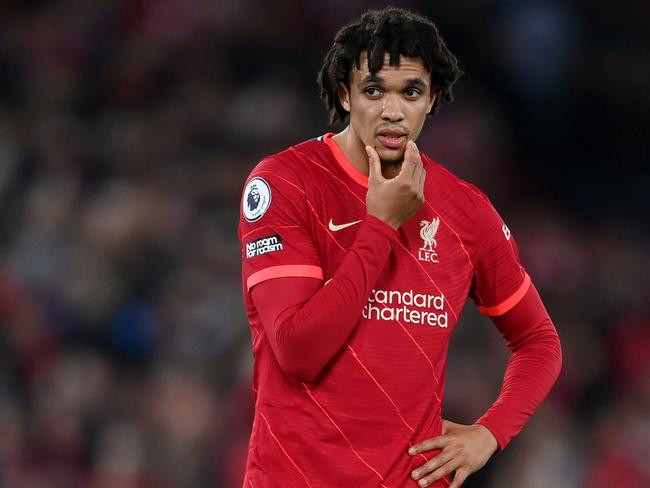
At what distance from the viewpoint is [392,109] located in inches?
105

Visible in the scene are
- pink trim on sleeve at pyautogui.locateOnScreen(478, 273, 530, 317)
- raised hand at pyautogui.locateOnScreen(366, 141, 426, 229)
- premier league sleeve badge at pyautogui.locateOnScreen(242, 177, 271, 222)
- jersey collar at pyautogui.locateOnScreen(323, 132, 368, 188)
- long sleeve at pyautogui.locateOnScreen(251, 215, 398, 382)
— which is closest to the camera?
long sleeve at pyautogui.locateOnScreen(251, 215, 398, 382)

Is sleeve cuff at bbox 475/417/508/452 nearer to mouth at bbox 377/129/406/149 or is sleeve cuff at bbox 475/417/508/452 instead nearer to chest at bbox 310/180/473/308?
chest at bbox 310/180/473/308

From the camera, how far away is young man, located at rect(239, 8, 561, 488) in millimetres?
2512

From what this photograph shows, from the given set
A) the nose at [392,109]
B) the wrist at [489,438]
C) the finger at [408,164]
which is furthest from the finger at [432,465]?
the nose at [392,109]

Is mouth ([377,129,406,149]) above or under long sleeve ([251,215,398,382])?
above

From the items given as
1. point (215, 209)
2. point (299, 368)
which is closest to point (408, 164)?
point (299, 368)

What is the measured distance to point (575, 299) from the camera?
241 inches

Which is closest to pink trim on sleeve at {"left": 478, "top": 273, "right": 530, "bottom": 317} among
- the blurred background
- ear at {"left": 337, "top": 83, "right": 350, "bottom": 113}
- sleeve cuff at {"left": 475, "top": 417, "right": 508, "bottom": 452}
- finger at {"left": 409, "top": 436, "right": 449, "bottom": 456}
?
sleeve cuff at {"left": 475, "top": 417, "right": 508, "bottom": 452}

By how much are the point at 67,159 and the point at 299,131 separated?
139 centimetres

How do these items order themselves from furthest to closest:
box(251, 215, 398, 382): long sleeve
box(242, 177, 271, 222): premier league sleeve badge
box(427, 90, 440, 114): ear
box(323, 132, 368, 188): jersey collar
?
box(427, 90, 440, 114): ear, box(323, 132, 368, 188): jersey collar, box(242, 177, 271, 222): premier league sleeve badge, box(251, 215, 398, 382): long sleeve

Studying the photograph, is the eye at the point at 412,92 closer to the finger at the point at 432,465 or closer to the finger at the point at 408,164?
the finger at the point at 408,164

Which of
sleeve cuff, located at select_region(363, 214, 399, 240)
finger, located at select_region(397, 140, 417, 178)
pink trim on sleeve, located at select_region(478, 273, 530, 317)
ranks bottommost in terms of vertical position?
pink trim on sleeve, located at select_region(478, 273, 530, 317)

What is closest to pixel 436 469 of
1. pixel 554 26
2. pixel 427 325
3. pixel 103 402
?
pixel 427 325

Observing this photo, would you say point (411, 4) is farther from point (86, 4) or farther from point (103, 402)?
point (103, 402)
